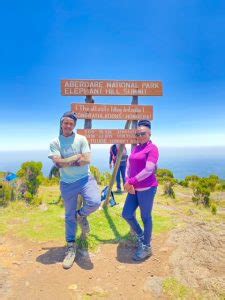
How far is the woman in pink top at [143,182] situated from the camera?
4719 millimetres

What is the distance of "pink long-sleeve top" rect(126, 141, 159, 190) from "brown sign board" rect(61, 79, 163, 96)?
207cm

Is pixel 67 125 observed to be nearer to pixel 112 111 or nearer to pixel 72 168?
pixel 72 168

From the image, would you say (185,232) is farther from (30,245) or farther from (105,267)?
(30,245)

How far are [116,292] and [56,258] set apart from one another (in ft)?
5.15

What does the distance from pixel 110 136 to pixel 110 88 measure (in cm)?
121

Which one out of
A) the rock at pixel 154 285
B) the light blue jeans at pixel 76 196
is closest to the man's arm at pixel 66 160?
the light blue jeans at pixel 76 196

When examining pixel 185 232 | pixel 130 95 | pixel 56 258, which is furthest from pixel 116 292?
pixel 130 95

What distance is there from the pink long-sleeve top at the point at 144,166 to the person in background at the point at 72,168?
82cm

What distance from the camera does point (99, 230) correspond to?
638 centimetres

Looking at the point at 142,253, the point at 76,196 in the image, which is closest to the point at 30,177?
the point at 76,196

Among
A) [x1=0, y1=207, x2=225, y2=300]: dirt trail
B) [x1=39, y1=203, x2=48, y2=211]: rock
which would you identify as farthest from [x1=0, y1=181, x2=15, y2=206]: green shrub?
[x1=0, y1=207, x2=225, y2=300]: dirt trail

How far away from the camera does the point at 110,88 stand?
645cm

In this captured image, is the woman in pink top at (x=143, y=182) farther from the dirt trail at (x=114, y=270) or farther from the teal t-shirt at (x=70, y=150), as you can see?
the teal t-shirt at (x=70, y=150)

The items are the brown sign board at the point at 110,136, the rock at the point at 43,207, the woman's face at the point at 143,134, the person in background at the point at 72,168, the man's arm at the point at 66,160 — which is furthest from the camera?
the rock at the point at 43,207
